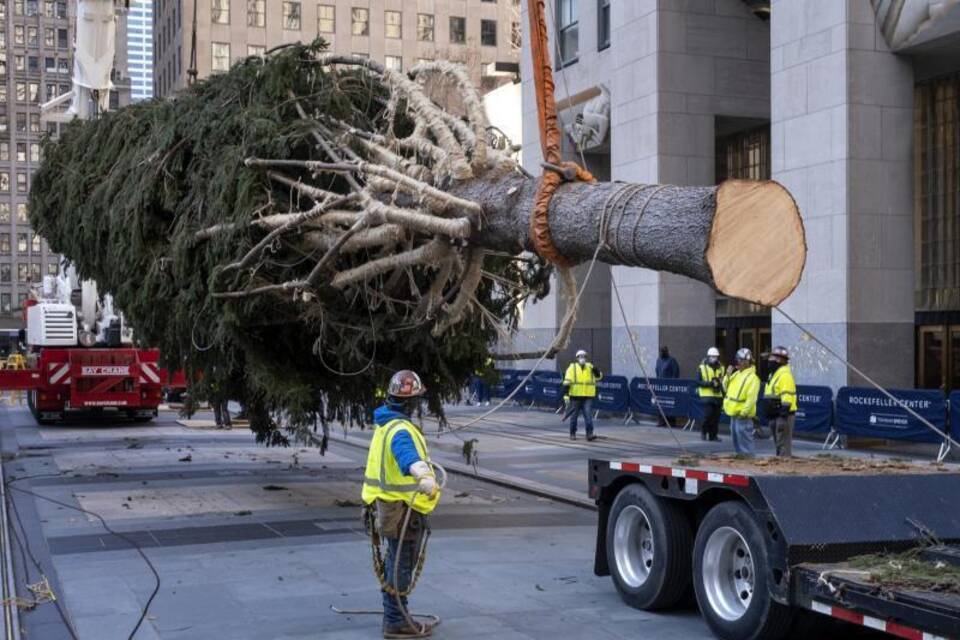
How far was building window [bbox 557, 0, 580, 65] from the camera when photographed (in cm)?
3036

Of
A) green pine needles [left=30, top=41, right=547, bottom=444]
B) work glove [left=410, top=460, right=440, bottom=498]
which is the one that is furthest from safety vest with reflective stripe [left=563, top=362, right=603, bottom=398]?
work glove [left=410, top=460, right=440, bottom=498]

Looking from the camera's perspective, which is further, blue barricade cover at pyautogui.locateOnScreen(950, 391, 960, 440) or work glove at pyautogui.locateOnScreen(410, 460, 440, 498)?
blue barricade cover at pyautogui.locateOnScreen(950, 391, 960, 440)

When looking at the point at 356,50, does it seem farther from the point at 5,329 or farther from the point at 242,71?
the point at 242,71

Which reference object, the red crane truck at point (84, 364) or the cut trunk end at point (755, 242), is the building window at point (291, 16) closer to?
the red crane truck at point (84, 364)

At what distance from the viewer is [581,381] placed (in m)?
22.6

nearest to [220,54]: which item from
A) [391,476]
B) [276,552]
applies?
[276,552]

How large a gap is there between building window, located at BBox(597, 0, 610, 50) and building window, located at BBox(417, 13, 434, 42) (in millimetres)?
48116

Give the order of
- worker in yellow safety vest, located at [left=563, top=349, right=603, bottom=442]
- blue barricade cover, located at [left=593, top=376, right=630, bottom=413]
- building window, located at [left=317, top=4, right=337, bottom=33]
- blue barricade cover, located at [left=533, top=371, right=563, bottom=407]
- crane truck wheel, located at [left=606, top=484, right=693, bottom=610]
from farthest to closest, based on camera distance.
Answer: building window, located at [left=317, top=4, right=337, bottom=33] → blue barricade cover, located at [left=533, top=371, right=563, bottom=407] → blue barricade cover, located at [left=593, top=376, right=630, bottom=413] → worker in yellow safety vest, located at [left=563, top=349, right=603, bottom=442] → crane truck wheel, located at [left=606, top=484, right=693, bottom=610]

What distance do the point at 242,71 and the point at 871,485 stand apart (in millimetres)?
8154

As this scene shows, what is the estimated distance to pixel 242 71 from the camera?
41.2 feet

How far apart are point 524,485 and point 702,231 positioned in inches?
354

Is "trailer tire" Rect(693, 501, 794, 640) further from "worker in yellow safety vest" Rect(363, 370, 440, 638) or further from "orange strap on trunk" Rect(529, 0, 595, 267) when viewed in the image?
"orange strap on trunk" Rect(529, 0, 595, 267)

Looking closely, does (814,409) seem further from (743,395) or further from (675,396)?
(743,395)

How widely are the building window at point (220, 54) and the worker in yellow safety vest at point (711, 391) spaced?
54.1 metres
